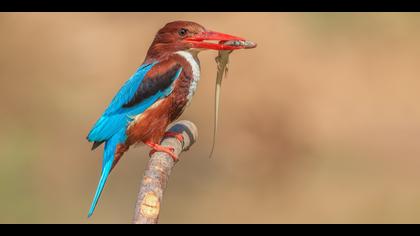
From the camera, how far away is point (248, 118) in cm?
713

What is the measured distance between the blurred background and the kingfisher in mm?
1979

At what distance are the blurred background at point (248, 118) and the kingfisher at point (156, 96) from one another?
1979 mm

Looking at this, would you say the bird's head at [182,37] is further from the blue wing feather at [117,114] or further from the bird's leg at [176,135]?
the bird's leg at [176,135]

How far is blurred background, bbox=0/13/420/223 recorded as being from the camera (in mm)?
6457

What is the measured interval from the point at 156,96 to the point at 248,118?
3.09m

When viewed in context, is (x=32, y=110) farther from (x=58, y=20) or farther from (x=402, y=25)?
(x=402, y=25)

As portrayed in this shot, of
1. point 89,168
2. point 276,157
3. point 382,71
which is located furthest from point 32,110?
point 382,71

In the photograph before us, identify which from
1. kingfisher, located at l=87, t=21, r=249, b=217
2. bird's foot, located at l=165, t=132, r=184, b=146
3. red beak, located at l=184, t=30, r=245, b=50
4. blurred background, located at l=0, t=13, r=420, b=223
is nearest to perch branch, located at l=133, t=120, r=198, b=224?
bird's foot, located at l=165, t=132, r=184, b=146

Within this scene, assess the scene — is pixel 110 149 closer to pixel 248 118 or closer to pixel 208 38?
pixel 208 38

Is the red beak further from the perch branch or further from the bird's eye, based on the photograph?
the perch branch

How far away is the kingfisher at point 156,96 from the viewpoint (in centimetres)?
406

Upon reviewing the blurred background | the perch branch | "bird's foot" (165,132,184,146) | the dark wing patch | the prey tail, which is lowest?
the perch branch

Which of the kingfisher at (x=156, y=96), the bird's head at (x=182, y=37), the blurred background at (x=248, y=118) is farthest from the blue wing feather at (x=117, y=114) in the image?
the blurred background at (x=248, y=118)

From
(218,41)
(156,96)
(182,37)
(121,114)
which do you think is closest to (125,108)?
(121,114)
